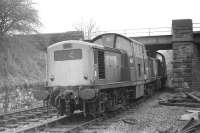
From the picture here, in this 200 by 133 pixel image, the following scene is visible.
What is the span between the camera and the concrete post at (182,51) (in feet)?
80.4

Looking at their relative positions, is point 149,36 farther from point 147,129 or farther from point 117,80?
point 147,129

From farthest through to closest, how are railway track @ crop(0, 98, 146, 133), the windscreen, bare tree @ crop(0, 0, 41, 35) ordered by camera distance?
bare tree @ crop(0, 0, 41, 35)
the windscreen
railway track @ crop(0, 98, 146, 133)

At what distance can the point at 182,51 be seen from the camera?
2498cm

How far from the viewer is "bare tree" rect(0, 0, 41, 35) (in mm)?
26062

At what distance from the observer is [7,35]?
26859mm

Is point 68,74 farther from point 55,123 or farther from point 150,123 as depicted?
point 150,123

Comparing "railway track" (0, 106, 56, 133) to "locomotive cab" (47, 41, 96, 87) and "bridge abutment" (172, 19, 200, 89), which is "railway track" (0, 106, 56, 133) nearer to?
"locomotive cab" (47, 41, 96, 87)

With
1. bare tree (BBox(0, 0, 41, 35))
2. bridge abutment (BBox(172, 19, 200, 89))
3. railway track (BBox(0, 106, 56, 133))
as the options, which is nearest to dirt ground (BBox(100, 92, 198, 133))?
railway track (BBox(0, 106, 56, 133))

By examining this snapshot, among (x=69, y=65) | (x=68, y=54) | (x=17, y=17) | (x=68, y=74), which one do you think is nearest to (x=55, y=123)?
(x=68, y=74)

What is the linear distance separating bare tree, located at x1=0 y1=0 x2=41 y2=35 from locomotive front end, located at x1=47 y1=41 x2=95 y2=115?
52.2 feet

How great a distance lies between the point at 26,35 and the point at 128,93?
16.7 metres

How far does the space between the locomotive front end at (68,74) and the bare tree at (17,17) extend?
1590 cm

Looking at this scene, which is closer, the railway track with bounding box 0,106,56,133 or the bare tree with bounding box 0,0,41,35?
the railway track with bounding box 0,106,56,133

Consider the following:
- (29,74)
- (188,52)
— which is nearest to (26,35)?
(29,74)
